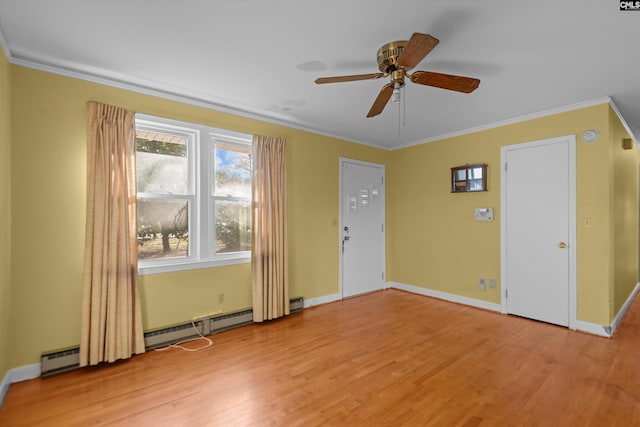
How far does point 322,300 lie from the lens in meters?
4.52

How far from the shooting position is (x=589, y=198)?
338 centimetres

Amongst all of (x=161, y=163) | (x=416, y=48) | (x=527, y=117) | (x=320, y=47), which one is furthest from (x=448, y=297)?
(x=161, y=163)

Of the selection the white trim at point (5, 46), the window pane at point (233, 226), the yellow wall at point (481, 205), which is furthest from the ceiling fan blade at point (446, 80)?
the white trim at point (5, 46)

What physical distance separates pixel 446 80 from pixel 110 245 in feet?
10.3

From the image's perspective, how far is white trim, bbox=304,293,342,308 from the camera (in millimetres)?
4349

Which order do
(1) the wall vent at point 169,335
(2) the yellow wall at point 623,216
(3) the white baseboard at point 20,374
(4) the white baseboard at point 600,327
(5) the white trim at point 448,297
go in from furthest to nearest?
(5) the white trim at point 448,297 → (2) the yellow wall at point 623,216 → (4) the white baseboard at point 600,327 → (1) the wall vent at point 169,335 → (3) the white baseboard at point 20,374

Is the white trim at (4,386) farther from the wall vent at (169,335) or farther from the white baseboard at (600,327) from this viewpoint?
the white baseboard at (600,327)

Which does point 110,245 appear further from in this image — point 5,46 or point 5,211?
point 5,46

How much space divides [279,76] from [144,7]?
1.19 meters

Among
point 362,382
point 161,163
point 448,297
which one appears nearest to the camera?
point 362,382

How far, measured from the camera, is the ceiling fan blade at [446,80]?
2.14m

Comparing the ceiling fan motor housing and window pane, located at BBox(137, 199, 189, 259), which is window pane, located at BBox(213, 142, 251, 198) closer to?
window pane, located at BBox(137, 199, 189, 259)

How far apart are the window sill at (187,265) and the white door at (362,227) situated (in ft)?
5.67

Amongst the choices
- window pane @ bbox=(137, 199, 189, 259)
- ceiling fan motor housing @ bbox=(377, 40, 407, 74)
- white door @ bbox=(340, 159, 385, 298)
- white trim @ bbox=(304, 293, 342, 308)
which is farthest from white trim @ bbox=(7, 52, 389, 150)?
white trim @ bbox=(304, 293, 342, 308)
